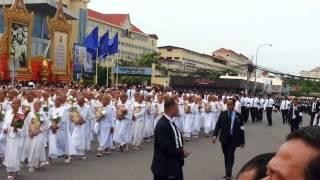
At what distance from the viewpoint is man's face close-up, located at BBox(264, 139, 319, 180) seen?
50.5 inches

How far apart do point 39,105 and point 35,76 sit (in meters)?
25.7

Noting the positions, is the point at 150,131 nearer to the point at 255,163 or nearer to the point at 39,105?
the point at 39,105

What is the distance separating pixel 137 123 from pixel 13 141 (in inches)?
296

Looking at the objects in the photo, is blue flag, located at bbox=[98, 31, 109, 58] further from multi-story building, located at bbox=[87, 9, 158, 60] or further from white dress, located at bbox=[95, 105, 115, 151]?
multi-story building, located at bbox=[87, 9, 158, 60]

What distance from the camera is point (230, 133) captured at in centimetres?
1278

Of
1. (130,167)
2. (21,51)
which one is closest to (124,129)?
(130,167)

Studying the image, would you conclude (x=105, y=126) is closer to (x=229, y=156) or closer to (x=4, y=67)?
(x=229, y=156)

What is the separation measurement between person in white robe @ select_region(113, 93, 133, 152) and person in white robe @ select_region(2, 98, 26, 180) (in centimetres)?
565

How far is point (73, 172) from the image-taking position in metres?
13.2

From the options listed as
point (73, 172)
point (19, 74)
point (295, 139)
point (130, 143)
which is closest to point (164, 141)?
point (73, 172)

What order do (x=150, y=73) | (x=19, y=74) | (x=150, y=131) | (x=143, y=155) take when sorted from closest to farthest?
(x=143, y=155) → (x=150, y=131) → (x=19, y=74) → (x=150, y=73)

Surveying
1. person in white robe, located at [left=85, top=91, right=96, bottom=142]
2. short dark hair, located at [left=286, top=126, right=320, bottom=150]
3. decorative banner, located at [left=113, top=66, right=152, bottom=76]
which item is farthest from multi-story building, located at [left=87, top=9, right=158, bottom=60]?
short dark hair, located at [left=286, top=126, right=320, bottom=150]

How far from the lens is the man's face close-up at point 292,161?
50.5 inches

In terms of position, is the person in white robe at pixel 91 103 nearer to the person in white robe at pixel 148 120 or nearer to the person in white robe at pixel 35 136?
the person in white robe at pixel 148 120
